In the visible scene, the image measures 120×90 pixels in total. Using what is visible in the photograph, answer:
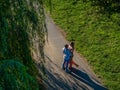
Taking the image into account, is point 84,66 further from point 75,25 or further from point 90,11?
point 90,11

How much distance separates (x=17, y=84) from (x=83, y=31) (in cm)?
962

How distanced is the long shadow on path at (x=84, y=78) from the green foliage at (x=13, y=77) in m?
6.01

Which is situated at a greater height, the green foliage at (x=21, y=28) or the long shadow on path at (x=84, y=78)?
the green foliage at (x=21, y=28)

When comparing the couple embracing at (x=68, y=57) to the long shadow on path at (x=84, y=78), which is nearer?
the long shadow on path at (x=84, y=78)

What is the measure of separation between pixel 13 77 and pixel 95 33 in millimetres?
9469

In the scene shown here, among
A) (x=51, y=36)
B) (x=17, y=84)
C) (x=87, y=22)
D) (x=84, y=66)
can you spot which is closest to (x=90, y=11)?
(x=87, y=22)

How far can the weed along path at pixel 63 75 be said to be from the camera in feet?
44.0

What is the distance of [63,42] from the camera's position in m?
16.1

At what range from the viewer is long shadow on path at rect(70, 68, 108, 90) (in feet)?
44.3

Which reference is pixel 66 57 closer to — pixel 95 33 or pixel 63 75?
pixel 63 75

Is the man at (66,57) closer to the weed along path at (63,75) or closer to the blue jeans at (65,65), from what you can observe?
the blue jeans at (65,65)

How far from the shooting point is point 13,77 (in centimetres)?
744

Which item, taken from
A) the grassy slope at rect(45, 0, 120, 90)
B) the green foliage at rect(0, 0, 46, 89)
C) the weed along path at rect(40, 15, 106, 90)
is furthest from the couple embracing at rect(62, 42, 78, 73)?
the green foliage at rect(0, 0, 46, 89)

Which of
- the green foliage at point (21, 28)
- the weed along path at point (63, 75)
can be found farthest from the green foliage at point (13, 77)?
the weed along path at point (63, 75)
